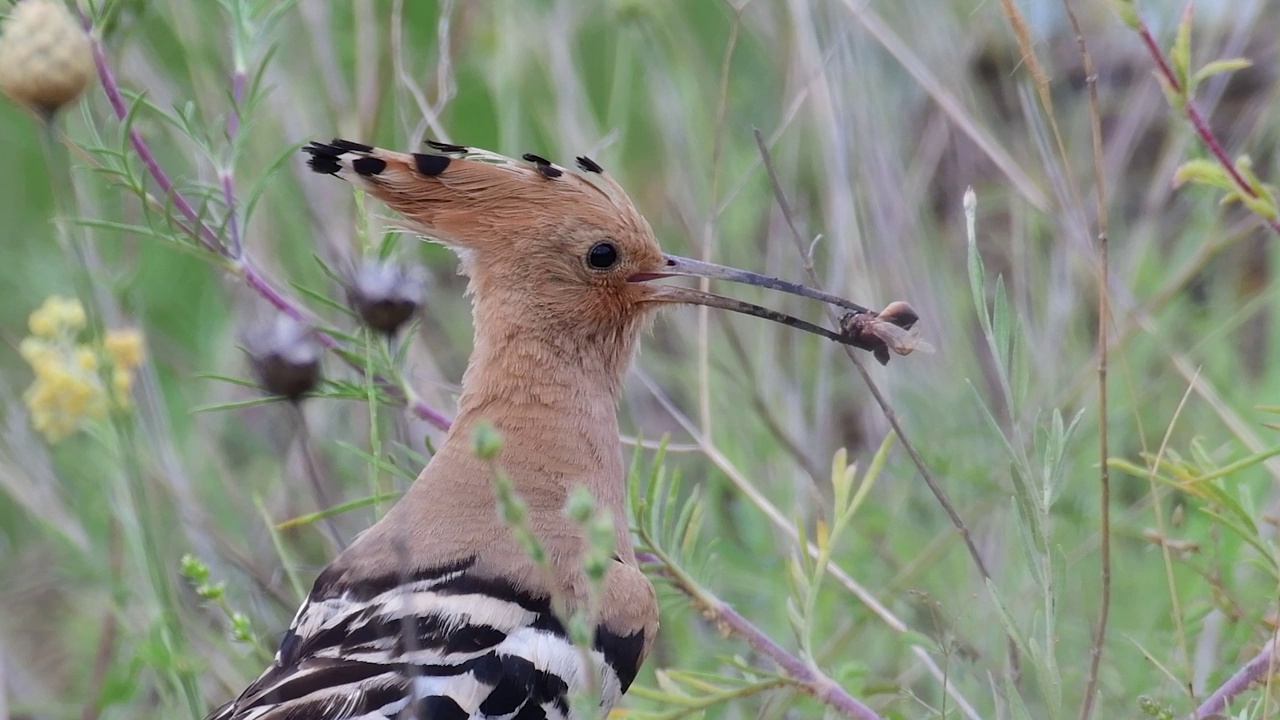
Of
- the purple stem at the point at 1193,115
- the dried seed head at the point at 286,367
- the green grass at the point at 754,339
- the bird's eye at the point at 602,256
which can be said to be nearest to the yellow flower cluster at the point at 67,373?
the green grass at the point at 754,339

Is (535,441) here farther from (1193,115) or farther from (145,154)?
(1193,115)

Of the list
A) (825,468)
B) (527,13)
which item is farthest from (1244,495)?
(527,13)

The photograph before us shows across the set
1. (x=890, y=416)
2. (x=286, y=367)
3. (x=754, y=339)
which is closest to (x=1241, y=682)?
(x=890, y=416)

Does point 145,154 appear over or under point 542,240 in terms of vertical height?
over

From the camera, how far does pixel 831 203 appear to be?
233 cm

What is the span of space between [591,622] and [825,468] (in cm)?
142

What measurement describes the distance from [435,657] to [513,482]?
0.25 m

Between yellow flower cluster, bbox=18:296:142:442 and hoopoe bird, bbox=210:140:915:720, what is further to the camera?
yellow flower cluster, bbox=18:296:142:442

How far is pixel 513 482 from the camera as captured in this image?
158 centimetres

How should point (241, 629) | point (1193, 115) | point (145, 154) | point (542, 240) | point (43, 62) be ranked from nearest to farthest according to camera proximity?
1. point (43, 62)
2. point (1193, 115)
3. point (241, 629)
4. point (145, 154)
5. point (542, 240)

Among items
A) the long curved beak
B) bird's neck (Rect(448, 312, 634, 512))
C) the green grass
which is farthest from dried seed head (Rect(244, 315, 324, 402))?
the long curved beak

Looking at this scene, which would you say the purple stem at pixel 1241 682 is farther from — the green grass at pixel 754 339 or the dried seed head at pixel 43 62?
the dried seed head at pixel 43 62

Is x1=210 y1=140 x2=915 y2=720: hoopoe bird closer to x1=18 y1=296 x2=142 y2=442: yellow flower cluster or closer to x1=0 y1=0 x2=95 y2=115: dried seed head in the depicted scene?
x1=18 y1=296 x2=142 y2=442: yellow flower cluster

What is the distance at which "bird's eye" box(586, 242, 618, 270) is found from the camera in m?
1.72
